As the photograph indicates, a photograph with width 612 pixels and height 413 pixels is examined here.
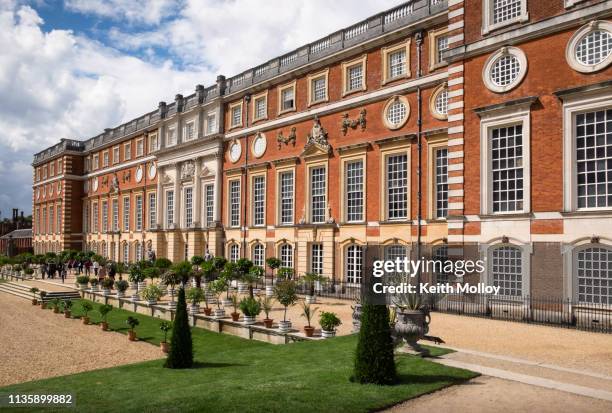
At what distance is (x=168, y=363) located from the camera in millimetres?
13578

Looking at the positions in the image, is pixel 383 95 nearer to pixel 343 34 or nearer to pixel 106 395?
pixel 343 34

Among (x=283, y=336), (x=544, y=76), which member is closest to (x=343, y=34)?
(x=544, y=76)

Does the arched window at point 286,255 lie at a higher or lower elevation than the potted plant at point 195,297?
higher

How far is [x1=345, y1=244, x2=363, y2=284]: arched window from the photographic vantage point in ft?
94.6

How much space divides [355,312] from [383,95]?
14.5 m

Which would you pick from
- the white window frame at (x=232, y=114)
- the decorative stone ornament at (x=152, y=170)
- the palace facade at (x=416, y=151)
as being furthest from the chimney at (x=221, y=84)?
the decorative stone ornament at (x=152, y=170)

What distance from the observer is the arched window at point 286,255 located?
3350 cm

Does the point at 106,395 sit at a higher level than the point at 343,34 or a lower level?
lower

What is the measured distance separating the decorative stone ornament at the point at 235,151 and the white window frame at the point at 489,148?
68.4 feet

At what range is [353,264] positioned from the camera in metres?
29.2

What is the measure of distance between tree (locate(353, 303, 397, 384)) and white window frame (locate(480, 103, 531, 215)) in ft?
39.2

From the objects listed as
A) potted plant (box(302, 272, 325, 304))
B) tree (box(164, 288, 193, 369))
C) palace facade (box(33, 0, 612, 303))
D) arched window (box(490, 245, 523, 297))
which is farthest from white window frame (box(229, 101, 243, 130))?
tree (box(164, 288, 193, 369))

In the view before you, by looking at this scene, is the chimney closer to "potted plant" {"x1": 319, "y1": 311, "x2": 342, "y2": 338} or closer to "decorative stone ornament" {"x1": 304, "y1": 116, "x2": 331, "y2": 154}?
"decorative stone ornament" {"x1": 304, "y1": 116, "x2": 331, "y2": 154}

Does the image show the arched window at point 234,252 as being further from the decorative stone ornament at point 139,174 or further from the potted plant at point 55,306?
the decorative stone ornament at point 139,174
